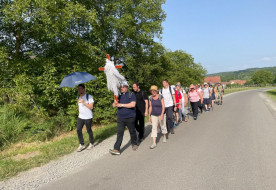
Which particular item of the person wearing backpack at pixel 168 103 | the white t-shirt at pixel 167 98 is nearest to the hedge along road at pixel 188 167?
the person wearing backpack at pixel 168 103

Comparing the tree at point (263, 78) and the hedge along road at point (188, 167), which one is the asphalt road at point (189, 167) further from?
the tree at point (263, 78)

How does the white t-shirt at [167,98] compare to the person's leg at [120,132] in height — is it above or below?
above

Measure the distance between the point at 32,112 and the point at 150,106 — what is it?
18.5 feet

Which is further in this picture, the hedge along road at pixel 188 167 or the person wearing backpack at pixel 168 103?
the person wearing backpack at pixel 168 103

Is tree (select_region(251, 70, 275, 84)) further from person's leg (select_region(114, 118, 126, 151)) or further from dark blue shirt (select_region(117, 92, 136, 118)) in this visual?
person's leg (select_region(114, 118, 126, 151))

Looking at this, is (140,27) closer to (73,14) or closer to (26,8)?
(73,14)

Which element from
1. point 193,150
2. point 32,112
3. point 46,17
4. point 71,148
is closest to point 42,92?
point 32,112

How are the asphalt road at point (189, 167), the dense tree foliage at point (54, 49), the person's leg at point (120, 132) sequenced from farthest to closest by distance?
the dense tree foliage at point (54, 49) → the person's leg at point (120, 132) → the asphalt road at point (189, 167)

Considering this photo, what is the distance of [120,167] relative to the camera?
425 centimetres

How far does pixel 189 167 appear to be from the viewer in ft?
13.3

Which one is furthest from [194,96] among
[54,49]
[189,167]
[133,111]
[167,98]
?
[54,49]

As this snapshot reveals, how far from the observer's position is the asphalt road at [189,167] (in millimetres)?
3412

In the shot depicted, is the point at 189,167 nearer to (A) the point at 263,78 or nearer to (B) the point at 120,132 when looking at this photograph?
(B) the point at 120,132

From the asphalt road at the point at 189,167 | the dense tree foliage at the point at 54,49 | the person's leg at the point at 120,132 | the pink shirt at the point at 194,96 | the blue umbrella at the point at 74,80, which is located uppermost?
the dense tree foliage at the point at 54,49
